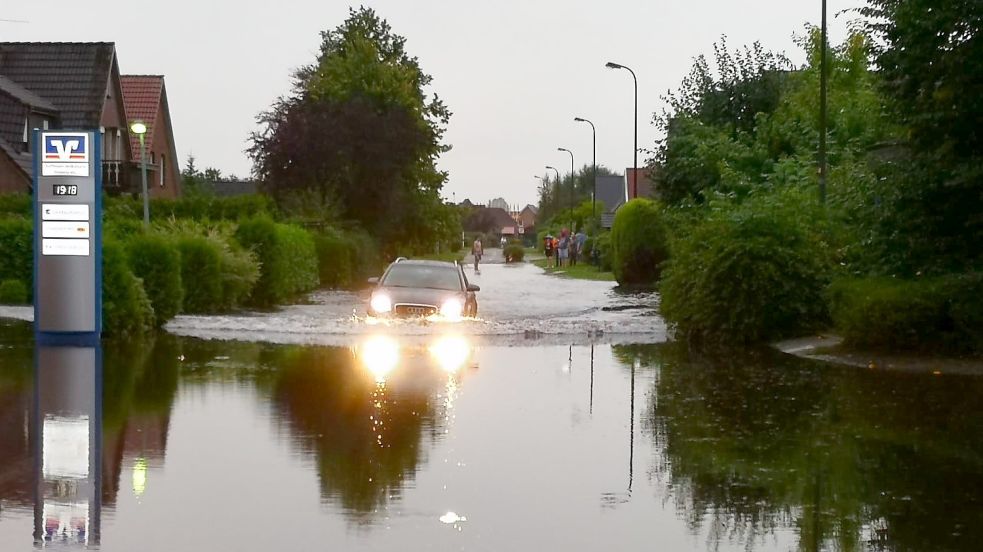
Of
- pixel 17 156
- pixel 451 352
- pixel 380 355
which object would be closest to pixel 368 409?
pixel 380 355

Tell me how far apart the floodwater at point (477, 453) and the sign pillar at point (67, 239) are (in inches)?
24.6

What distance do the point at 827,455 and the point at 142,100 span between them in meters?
54.0

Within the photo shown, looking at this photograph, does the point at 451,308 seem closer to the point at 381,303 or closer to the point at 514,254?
the point at 381,303

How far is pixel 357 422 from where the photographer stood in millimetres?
11953

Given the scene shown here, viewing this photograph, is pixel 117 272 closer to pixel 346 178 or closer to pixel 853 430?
pixel 853 430

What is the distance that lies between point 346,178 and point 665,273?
33.9 m

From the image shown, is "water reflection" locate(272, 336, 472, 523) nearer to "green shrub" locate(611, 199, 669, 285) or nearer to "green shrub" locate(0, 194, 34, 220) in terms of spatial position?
"green shrub" locate(0, 194, 34, 220)

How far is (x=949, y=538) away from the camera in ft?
24.9

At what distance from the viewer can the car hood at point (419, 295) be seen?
77.8 ft

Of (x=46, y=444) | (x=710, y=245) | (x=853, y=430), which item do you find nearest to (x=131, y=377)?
(x=46, y=444)

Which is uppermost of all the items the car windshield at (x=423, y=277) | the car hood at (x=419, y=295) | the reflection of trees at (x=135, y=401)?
the car windshield at (x=423, y=277)

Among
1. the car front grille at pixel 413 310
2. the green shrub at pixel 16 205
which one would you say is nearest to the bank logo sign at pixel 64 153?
the car front grille at pixel 413 310

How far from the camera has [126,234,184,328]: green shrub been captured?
2236 cm

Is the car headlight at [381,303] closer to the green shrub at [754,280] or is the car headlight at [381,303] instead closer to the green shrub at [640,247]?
the green shrub at [754,280]
